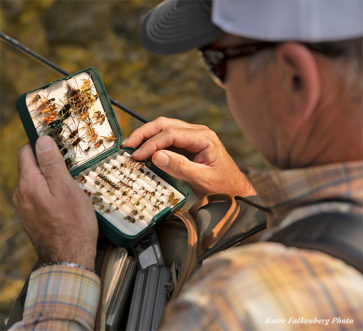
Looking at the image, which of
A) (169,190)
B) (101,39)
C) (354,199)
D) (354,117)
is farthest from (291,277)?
(101,39)

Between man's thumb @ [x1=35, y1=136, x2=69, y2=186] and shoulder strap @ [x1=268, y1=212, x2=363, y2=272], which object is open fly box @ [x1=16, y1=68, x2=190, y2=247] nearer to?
man's thumb @ [x1=35, y1=136, x2=69, y2=186]

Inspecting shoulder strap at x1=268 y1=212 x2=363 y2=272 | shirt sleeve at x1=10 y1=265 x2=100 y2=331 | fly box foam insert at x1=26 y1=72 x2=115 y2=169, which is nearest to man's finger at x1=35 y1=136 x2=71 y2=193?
fly box foam insert at x1=26 y1=72 x2=115 y2=169

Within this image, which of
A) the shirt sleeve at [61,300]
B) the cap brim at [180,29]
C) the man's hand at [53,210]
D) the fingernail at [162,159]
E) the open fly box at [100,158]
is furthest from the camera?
the fingernail at [162,159]

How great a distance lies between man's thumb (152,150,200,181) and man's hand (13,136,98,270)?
27 cm

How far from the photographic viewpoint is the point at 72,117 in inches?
48.2

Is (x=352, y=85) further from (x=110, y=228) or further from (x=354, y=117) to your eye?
(x=110, y=228)

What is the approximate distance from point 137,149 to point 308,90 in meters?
0.76

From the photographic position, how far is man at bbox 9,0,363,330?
1.94 ft

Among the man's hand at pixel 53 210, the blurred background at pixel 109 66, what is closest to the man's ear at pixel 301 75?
the man's hand at pixel 53 210

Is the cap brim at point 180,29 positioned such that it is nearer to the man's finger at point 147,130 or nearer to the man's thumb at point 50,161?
the man's thumb at point 50,161

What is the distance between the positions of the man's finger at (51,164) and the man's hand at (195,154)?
29 cm

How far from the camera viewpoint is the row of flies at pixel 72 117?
1.16 meters

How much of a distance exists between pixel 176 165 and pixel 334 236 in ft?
2.25

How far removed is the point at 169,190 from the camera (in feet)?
4.19
